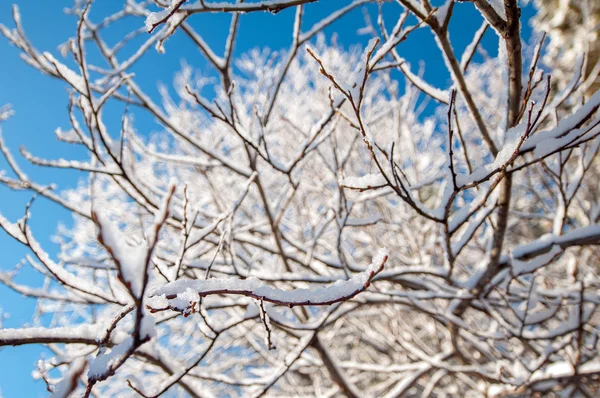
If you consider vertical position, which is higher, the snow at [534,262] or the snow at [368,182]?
the snow at [368,182]

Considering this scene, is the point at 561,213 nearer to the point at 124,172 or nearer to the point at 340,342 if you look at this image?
the point at 124,172

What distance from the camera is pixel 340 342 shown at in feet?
19.7

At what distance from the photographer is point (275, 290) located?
0.74m

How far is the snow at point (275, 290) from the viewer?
2.19ft

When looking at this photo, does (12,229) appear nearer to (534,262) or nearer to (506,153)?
(506,153)

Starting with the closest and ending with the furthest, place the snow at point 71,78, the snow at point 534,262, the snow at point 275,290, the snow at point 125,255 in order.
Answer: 1. the snow at point 125,255
2. the snow at point 275,290
3. the snow at point 71,78
4. the snow at point 534,262

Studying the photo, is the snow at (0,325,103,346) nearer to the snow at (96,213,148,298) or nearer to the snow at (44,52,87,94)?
the snow at (96,213,148,298)

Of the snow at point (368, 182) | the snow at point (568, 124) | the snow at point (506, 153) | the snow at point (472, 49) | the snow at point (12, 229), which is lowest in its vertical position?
the snow at point (506, 153)

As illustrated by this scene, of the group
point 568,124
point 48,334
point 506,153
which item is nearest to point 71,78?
point 48,334

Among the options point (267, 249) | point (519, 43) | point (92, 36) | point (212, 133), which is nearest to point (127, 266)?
point (519, 43)

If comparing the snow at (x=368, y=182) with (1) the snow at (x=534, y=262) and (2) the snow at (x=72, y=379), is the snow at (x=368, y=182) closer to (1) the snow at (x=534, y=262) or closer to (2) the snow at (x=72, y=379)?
(2) the snow at (x=72, y=379)

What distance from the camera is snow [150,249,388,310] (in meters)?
0.67

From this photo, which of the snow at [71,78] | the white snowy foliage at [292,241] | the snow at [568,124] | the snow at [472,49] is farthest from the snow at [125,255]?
the snow at [472,49]

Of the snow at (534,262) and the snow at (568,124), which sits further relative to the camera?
the snow at (534,262)
